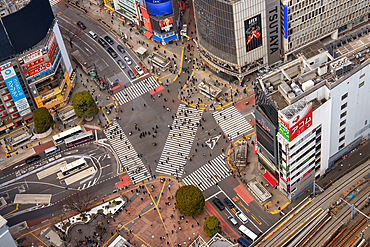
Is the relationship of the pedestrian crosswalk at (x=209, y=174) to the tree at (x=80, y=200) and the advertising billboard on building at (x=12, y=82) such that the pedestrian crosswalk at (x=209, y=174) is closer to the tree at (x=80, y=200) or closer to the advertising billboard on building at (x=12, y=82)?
the tree at (x=80, y=200)

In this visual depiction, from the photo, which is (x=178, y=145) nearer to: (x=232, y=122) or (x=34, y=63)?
(x=232, y=122)

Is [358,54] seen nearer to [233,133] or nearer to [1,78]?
[233,133]

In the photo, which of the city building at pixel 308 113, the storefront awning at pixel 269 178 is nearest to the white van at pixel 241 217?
the storefront awning at pixel 269 178

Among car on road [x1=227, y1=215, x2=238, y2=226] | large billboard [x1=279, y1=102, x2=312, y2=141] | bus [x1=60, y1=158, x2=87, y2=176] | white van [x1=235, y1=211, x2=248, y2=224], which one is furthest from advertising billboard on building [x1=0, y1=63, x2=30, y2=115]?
large billboard [x1=279, y1=102, x2=312, y2=141]

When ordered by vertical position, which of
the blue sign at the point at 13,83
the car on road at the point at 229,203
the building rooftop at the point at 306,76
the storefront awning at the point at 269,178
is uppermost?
the building rooftop at the point at 306,76

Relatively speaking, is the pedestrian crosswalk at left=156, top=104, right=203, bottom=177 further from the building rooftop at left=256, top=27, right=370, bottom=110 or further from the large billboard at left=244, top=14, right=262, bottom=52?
the building rooftop at left=256, top=27, right=370, bottom=110

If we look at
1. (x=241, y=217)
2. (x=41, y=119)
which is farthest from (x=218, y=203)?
(x=41, y=119)
